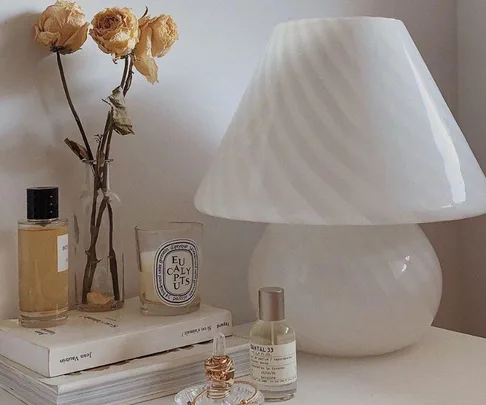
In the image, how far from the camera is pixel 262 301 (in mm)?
823

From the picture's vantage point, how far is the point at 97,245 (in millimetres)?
941

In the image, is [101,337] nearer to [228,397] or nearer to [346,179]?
[228,397]

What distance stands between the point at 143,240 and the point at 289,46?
292 mm

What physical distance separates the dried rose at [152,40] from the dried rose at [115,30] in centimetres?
3

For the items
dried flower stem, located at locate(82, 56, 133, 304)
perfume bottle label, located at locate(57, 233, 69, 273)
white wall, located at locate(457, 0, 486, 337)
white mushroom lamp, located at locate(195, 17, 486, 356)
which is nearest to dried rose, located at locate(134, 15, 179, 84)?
dried flower stem, located at locate(82, 56, 133, 304)

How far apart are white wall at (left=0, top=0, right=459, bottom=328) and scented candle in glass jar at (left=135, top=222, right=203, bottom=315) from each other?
0.11 metres

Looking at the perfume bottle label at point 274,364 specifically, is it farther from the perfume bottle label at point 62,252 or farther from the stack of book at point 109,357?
the perfume bottle label at point 62,252

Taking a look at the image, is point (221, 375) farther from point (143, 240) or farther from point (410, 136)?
point (410, 136)

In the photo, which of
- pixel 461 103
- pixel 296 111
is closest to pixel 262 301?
pixel 296 111

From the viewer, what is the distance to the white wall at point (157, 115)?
3.02 feet

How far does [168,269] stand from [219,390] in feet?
0.64

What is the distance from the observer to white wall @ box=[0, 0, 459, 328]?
920 millimetres

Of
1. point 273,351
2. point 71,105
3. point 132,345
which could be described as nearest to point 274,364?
point 273,351

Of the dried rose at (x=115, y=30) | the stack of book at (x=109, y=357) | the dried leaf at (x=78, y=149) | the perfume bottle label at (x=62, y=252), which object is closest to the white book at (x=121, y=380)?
the stack of book at (x=109, y=357)
